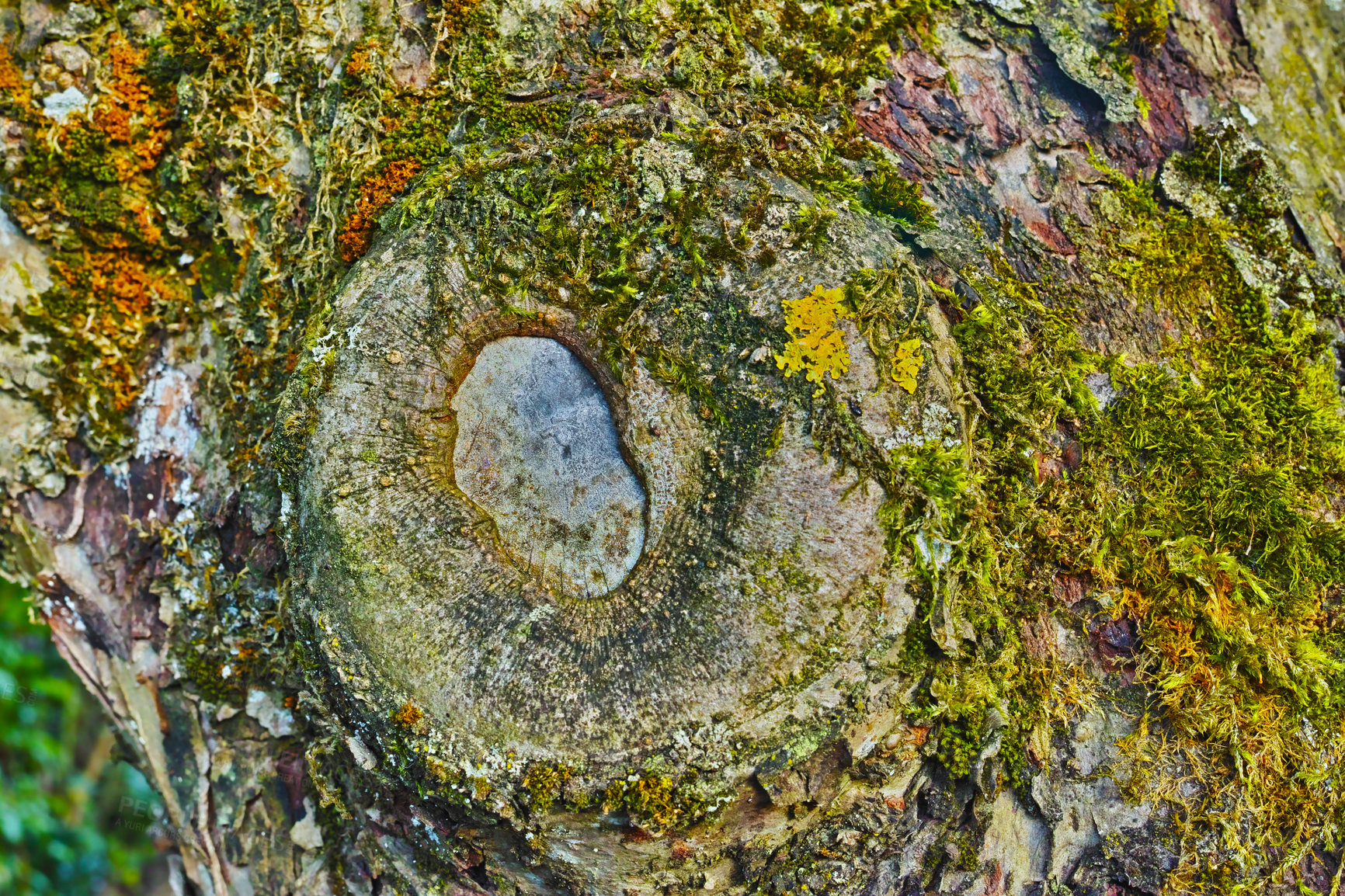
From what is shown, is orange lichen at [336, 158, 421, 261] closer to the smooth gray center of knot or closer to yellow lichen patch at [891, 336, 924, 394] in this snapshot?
the smooth gray center of knot

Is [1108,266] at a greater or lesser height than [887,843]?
greater

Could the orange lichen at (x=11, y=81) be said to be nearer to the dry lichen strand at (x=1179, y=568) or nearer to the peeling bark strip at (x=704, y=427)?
the peeling bark strip at (x=704, y=427)

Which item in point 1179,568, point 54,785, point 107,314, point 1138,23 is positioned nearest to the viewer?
point 1179,568

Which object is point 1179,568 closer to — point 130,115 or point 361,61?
point 361,61

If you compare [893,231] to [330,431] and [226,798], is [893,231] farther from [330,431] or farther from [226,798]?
[226,798]

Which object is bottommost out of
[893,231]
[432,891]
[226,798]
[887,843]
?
[226,798]

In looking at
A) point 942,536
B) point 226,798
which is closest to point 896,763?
point 942,536

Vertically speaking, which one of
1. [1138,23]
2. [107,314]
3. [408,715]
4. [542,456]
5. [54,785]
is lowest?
[54,785]

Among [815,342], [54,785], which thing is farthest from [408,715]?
[54,785]
